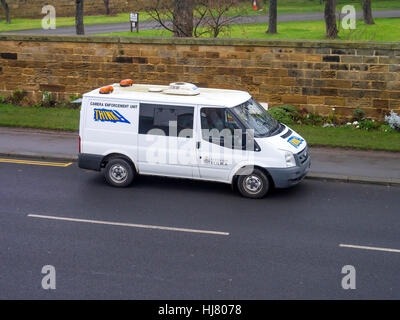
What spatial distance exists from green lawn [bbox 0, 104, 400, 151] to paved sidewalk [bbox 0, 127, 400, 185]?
279mm

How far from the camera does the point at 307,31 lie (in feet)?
120

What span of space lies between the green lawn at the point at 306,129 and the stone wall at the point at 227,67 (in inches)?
37.3

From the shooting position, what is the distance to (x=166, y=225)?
10742 mm

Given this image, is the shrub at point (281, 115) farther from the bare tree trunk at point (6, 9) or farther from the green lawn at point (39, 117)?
the bare tree trunk at point (6, 9)

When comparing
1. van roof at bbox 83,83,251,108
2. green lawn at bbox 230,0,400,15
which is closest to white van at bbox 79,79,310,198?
van roof at bbox 83,83,251,108

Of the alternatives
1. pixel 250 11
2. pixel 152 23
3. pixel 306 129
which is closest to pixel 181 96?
pixel 306 129

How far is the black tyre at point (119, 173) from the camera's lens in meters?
12.9

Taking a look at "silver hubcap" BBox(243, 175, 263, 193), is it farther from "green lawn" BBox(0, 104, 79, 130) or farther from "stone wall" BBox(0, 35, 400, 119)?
"green lawn" BBox(0, 104, 79, 130)

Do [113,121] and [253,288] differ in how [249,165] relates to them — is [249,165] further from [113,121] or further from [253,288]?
[253,288]

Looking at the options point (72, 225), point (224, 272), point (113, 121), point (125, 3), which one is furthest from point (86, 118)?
point (125, 3)

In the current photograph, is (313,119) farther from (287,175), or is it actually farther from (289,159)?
(287,175)

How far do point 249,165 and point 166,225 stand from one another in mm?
2294

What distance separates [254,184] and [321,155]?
3806 millimetres

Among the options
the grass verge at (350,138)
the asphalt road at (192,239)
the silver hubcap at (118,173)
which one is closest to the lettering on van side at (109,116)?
the silver hubcap at (118,173)
